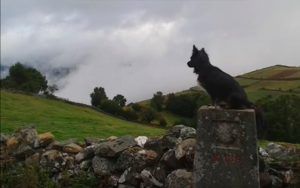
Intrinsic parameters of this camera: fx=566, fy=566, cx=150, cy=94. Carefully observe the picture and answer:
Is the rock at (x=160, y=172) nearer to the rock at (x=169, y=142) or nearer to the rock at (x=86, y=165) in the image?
the rock at (x=169, y=142)

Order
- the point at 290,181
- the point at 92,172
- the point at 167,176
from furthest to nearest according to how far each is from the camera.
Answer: the point at 92,172 < the point at 167,176 < the point at 290,181

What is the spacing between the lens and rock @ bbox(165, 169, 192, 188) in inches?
483

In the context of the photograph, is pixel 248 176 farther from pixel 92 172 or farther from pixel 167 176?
pixel 92 172

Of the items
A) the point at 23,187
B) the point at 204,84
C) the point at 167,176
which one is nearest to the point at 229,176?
the point at 204,84

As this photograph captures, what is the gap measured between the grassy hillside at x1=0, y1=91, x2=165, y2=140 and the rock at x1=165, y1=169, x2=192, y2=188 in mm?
9820

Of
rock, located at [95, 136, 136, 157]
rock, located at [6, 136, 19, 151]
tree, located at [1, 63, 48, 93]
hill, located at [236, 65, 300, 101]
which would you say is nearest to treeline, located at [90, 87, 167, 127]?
hill, located at [236, 65, 300, 101]

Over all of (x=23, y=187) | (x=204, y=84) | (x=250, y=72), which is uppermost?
(x=250, y=72)

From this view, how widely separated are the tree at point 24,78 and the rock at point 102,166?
196ft

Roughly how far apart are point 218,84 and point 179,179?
319 cm

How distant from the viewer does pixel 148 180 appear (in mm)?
13508

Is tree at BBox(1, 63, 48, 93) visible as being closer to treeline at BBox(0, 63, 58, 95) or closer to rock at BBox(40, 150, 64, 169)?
treeline at BBox(0, 63, 58, 95)

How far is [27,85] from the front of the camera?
7338 centimetres

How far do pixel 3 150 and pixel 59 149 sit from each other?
83.0 inches

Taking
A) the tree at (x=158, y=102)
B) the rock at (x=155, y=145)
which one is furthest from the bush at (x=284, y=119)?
the tree at (x=158, y=102)
